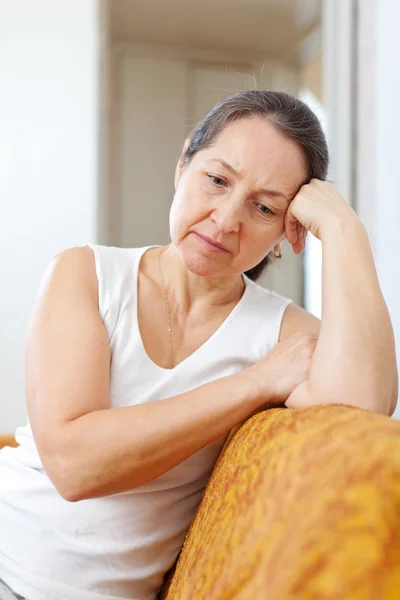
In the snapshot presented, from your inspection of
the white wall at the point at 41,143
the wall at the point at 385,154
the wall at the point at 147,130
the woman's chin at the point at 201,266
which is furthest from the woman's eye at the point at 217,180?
the wall at the point at 147,130

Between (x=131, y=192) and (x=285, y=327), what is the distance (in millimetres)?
4240

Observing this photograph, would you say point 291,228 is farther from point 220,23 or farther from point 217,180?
point 220,23

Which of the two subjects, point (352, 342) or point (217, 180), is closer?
point (352, 342)

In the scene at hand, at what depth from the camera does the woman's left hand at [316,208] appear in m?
1.19

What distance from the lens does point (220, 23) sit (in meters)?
4.95

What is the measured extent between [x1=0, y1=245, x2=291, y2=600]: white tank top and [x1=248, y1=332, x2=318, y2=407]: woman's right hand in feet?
0.56

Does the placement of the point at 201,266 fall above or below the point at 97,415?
above

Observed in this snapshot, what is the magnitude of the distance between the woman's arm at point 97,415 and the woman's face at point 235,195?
0.24 meters

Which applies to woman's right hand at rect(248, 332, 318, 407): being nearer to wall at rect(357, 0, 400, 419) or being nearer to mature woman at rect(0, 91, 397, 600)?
mature woman at rect(0, 91, 397, 600)

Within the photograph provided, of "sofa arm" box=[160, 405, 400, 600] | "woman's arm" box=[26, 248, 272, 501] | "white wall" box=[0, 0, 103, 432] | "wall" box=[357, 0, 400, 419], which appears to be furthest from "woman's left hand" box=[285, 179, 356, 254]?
"white wall" box=[0, 0, 103, 432]

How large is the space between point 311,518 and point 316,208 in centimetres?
73

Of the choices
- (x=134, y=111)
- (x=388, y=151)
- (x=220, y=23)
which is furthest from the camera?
(x=134, y=111)

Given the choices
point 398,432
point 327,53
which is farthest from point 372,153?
point 398,432

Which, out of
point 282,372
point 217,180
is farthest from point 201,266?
point 282,372
